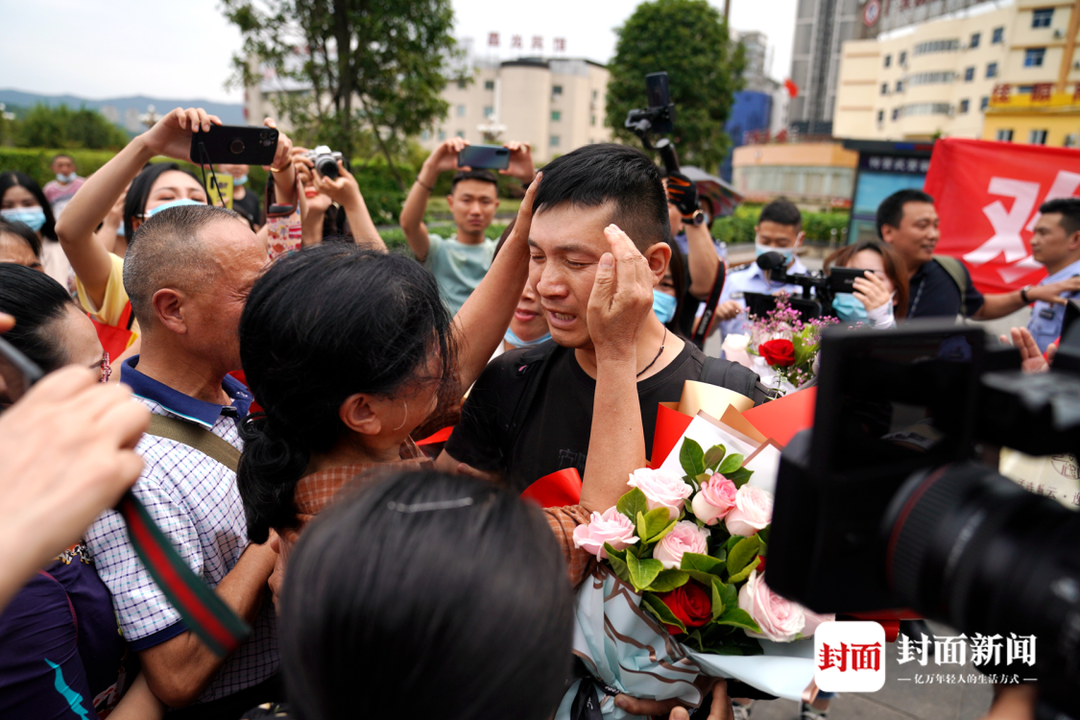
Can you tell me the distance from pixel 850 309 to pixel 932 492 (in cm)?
243

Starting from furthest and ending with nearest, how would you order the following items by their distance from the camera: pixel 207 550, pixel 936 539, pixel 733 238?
pixel 733 238 < pixel 207 550 < pixel 936 539

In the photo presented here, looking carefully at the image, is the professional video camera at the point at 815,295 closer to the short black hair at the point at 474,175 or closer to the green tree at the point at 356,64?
the short black hair at the point at 474,175

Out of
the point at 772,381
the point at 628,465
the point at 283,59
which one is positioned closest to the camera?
the point at 628,465

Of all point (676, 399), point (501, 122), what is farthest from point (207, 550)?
point (501, 122)

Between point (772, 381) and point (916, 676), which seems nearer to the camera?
point (772, 381)

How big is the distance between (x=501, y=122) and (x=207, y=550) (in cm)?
5780

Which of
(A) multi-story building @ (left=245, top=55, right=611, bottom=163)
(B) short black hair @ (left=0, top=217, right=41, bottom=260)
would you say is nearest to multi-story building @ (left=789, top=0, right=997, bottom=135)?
(A) multi-story building @ (left=245, top=55, right=611, bottom=163)

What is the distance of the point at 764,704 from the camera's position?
116 inches

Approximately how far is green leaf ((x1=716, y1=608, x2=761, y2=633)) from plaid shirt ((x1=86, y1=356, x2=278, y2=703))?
114 centimetres

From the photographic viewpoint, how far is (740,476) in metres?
1.32

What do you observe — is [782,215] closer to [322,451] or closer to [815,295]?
[815,295]

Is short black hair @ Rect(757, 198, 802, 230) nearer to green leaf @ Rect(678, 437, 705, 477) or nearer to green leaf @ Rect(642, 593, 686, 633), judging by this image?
green leaf @ Rect(678, 437, 705, 477)

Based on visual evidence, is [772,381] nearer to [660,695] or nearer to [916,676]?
[660,695]

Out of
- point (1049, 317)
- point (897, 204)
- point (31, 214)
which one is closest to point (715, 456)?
point (897, 204)
